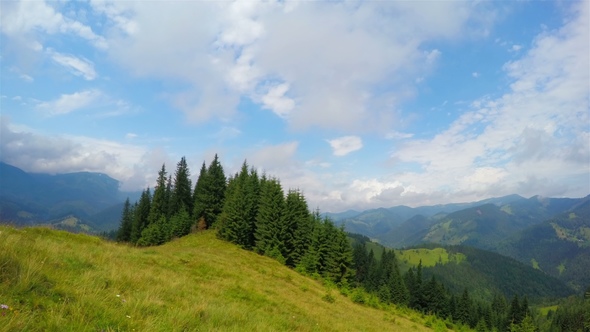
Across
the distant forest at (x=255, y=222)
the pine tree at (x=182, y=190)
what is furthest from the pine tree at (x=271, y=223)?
the pine tree at (x=182, y=190)

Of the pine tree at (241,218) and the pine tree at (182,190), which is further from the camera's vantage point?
the pine tree at (182,190)

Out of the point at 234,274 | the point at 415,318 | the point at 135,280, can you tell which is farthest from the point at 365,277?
the point at 135,280

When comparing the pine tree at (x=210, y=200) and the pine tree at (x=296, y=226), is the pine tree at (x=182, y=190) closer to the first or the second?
the pine tree at (x=210, y=200)

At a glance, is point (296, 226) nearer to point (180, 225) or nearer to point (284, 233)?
point (284, 233)

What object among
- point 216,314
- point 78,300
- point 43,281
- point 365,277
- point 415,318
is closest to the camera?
point 78,300

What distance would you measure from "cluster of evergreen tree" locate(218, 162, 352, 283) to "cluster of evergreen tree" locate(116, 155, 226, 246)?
11.1 meters

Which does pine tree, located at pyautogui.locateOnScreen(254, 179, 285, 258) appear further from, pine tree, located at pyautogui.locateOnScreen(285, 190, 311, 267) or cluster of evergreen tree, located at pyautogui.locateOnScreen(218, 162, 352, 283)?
pine tree, located at pyautogui.locateOnScreen(285, 190, 311, 267)

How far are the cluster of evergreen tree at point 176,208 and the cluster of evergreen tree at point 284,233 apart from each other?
36.6ft

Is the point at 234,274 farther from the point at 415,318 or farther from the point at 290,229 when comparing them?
the point at 290,229

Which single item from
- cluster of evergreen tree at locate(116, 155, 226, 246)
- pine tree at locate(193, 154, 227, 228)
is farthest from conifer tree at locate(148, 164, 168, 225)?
pine tree at locate(193, 154, 227, 228)

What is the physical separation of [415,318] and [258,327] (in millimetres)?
33209

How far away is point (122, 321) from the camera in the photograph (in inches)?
232

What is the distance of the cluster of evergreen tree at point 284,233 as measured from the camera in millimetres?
52531

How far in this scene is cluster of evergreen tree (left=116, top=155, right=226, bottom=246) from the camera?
212 ft
